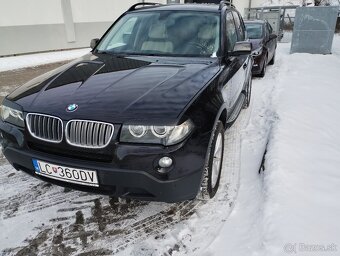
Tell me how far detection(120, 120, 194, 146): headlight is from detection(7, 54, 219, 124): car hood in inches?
2.0

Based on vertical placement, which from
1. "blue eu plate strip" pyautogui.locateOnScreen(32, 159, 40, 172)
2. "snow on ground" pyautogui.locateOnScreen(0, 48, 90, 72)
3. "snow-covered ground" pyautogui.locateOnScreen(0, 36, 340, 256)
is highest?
"blue eu plate strip" pyautogui.locateOnScreen(32, 159, 40, 172)

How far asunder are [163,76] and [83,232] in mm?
1466

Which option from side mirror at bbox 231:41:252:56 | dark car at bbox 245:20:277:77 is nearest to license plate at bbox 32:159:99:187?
side mirror at bbox 231:41:252:56

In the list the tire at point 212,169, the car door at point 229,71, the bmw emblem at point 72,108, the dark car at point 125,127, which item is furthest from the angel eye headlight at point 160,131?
the car door at point 229,71

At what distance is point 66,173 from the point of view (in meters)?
2.35

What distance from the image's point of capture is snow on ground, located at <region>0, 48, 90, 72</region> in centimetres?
1038

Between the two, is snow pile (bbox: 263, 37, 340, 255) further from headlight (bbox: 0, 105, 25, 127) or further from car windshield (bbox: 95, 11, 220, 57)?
headlight (bbox: 0, 105, 25, 127)

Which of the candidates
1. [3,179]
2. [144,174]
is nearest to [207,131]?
[144,174]

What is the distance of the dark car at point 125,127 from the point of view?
2209mm

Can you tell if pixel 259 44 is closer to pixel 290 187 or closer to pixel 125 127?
pixel 290 187

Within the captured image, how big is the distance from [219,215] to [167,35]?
6.79ft

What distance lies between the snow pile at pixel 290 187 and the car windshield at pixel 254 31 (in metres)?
3.42

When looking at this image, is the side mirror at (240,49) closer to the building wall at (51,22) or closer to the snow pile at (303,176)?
the snow pile at (303,176)

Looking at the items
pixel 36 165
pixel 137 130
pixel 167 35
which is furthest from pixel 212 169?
pixel 167 35
